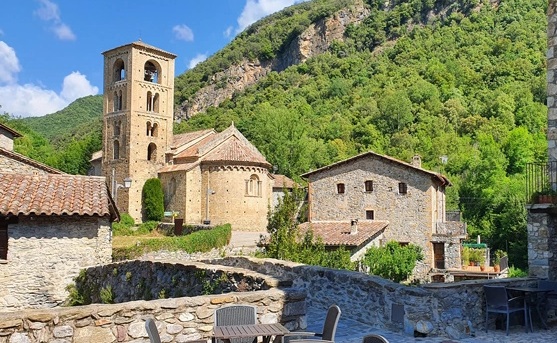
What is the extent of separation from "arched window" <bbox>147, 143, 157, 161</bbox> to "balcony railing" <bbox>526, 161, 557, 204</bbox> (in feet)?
130

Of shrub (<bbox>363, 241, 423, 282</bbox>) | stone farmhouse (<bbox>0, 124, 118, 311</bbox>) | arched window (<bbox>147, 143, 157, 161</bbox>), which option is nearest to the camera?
stone farmhouse (<bbox>0, 124, 118, 311</bbox>)

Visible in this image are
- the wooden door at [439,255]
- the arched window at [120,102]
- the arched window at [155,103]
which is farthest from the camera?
the arched window at [155,103]

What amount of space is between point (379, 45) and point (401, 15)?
32.4ft

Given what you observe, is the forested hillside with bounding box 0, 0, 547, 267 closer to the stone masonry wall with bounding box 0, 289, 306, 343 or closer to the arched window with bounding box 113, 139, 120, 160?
the arched window with bounding box 113, 139, 120, 160

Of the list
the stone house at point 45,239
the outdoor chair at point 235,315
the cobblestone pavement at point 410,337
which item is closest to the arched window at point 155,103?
the stone house at point 45,239

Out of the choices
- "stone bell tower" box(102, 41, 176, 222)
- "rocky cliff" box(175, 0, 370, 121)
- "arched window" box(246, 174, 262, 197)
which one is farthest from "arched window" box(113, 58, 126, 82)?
"rocky cliff" box(175, 0, 370, 121)

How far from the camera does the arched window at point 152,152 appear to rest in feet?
158

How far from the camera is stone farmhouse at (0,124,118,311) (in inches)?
491

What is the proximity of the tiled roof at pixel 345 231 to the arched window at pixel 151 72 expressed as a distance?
24.7 meters

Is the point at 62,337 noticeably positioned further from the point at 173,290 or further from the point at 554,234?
the point at 554,234

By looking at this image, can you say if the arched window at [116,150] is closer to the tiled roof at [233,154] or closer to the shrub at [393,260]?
the tiled roof at [233,154]

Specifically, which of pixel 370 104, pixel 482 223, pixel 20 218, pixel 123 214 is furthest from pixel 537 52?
pixel 20 218

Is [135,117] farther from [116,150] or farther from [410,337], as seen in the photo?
[410,337]

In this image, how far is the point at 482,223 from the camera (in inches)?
1797
